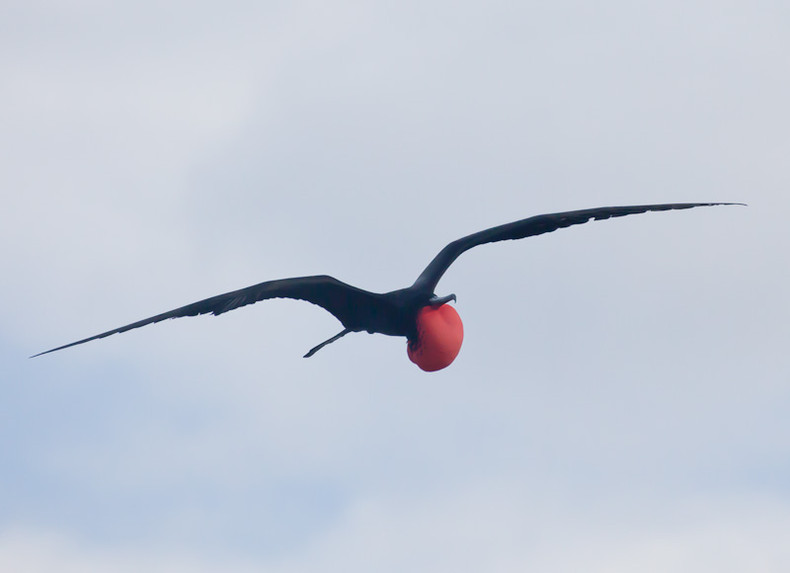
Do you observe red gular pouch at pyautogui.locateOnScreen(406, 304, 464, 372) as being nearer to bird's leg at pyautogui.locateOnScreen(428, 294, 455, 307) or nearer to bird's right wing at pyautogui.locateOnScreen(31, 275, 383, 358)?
bird's leg at pyautogui.locateOnScreen(428, 294, 455, 307)

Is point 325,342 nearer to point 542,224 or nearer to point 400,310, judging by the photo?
point 400,310

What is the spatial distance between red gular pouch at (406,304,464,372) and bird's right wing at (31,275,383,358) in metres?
0.59

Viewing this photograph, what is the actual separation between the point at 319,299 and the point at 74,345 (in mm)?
3216

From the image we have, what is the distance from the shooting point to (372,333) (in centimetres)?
1467

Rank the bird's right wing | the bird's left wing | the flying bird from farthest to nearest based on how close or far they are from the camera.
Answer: the bird's left wing → the flying bird → the bird's right wing

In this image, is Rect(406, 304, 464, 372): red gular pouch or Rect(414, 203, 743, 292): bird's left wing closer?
Rect(406, 304, 464, 372): red gular pouch

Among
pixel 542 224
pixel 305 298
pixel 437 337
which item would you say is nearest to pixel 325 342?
pixel 305 298

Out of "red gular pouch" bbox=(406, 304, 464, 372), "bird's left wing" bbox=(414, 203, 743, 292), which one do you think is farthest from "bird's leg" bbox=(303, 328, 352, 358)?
"bird's left wing" bbox=(414, 203, 743, 292)

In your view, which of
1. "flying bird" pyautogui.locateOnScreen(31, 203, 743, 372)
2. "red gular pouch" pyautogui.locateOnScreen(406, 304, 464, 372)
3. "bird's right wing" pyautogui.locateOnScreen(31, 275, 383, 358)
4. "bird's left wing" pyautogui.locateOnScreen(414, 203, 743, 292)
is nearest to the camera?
"bird's right wing" pyautogui.locateOnScreen(31, 275, 383, 358)

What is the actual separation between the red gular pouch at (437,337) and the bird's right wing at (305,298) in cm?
59

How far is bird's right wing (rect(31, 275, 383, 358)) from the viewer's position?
13.3 meters

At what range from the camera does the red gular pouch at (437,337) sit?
14242mm

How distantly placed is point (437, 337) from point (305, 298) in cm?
158

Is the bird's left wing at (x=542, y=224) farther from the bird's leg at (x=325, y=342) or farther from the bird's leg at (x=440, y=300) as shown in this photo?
the bird's leg at (x=325, y=342)
